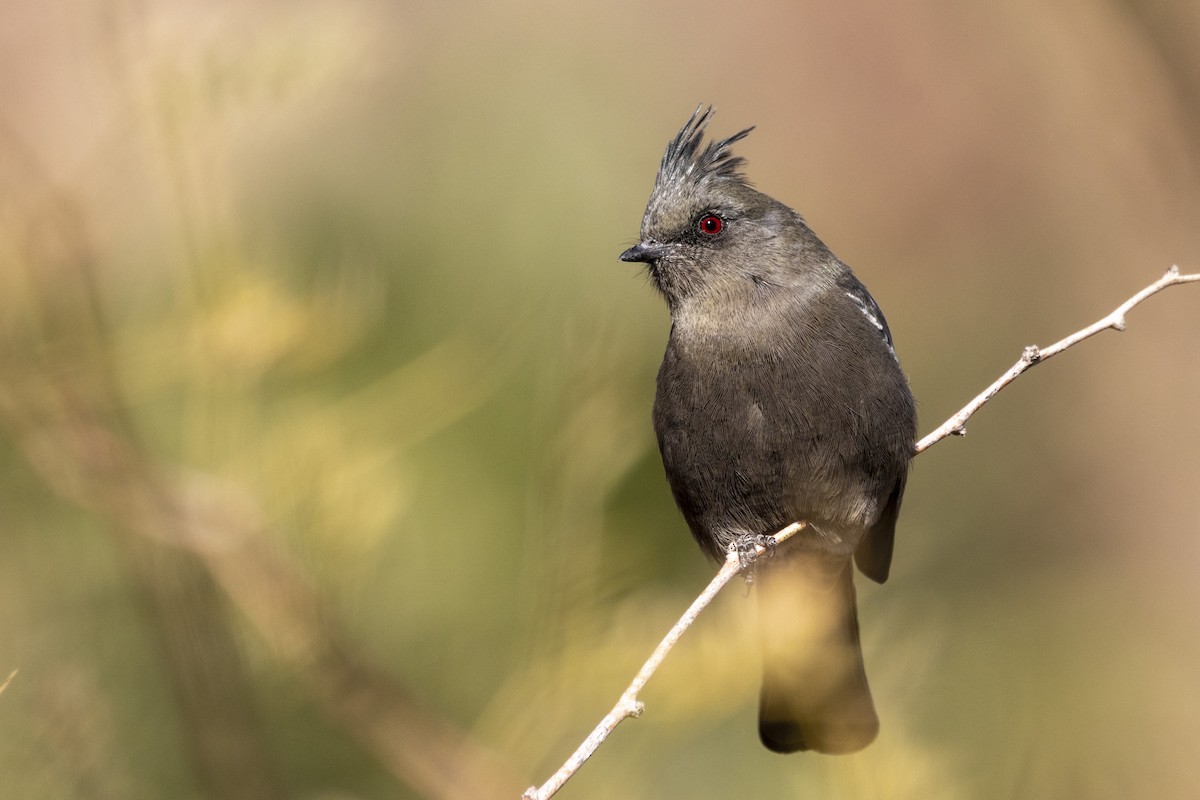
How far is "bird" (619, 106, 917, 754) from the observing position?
429cm

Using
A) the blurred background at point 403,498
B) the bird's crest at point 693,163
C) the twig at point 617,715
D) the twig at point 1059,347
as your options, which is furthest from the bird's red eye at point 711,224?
the twig at point 617,715

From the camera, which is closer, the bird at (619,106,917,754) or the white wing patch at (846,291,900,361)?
the bird at (619,106,917,754)

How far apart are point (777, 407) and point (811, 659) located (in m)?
1.02

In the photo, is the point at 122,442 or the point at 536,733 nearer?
the point at 122,442

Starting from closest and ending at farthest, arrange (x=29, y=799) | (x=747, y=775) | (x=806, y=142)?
(x=29, y=799)
(x=747, y=775)
(x=806, y=142)

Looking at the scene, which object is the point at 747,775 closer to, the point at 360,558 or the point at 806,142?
the point at 360,558

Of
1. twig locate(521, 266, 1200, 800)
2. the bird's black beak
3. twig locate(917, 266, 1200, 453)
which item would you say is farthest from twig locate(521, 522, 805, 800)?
the bird's black beak

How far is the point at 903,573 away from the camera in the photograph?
4.75 meters

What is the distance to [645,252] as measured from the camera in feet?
15.5

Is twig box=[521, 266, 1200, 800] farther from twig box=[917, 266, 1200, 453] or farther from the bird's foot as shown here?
the bird's foot

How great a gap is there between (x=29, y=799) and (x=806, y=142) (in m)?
9.72

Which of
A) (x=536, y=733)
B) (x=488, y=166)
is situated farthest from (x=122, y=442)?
Result: (x=488, y=166)

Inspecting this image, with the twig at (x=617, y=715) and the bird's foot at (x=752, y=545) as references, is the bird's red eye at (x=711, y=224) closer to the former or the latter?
the bird's foot at (x=752, y=545)

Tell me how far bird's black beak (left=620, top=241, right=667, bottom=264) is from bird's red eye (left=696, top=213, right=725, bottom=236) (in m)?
0.16
